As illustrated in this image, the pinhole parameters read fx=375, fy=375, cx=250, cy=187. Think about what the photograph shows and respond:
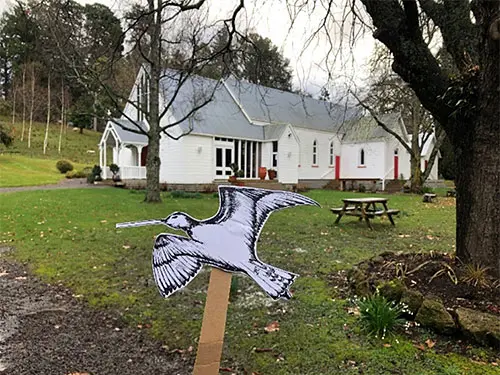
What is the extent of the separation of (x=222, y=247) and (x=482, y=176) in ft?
12.1

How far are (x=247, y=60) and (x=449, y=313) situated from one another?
26.9ft

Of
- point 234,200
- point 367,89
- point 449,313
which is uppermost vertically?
point 367,89

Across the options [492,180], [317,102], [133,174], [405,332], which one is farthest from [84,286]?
[317,102]

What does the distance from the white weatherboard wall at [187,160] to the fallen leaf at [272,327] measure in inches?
732

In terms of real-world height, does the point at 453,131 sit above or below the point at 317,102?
below

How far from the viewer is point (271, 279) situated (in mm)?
2721

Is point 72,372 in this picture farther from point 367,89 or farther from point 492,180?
point 367,89

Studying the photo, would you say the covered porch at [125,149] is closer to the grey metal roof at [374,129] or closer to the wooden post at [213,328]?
the grey metal roof at [374,129]

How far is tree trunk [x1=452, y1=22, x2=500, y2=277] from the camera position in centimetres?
444

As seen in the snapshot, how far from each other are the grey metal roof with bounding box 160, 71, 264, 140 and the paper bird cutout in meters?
18.7

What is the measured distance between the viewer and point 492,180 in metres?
4.62

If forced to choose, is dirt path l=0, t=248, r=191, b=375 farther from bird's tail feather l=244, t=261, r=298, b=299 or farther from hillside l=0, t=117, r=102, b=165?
hillside l=0, t=117, r=102, b=165

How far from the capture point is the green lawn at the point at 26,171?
2512cm

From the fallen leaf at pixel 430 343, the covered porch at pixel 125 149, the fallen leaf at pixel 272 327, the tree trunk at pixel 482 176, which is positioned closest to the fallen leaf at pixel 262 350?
the fallen leaf at pixel 272 327
